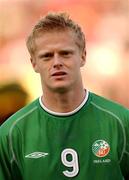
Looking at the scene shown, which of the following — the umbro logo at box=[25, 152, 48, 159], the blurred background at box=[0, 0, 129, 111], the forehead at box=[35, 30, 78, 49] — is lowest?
the umbro logo at box=[25, 152, 48, 159]

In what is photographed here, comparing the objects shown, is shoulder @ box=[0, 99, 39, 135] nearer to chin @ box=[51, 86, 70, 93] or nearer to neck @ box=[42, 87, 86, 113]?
neck @ box=[42, 87, 86, 113]

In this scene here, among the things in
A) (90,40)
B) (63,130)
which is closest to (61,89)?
(63,130)

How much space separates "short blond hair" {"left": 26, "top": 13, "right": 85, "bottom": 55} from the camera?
3539 millimetres

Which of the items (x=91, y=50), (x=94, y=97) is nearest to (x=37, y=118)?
(x=94, y=97)

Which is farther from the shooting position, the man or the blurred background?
the blurred background

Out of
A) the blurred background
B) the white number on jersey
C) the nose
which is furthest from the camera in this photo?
the blurred background

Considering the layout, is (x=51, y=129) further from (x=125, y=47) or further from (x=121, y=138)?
(x=125, y=47)

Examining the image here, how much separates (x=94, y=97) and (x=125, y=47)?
4.69m

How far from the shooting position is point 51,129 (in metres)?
3.59

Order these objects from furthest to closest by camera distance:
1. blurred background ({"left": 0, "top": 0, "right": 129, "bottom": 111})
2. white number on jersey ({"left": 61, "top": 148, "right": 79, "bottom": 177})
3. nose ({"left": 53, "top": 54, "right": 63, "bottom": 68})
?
blurred background ({"left": 0, "top": 0, "right": 129, "bottom": 111}), white number on jersey ({"left": 61, "top": 148, "right": 79, "bottom": 177}), nose ({"left": 53, "top": 54, "right": 63, "bottom": 68})

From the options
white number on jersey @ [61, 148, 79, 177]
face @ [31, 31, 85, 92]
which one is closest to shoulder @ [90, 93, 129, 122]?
face @ [31, 31, 85, 92]

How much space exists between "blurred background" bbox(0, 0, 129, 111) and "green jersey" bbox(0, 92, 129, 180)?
14.6 feet

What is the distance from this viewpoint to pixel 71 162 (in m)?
3.54

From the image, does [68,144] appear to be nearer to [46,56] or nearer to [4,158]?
[4,158]
